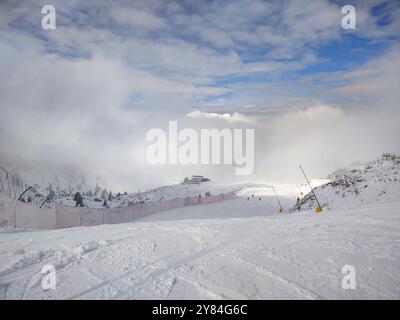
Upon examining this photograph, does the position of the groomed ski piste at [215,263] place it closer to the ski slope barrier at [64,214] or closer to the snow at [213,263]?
the snow at [213,263]

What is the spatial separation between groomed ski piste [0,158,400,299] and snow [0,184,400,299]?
0.06ft

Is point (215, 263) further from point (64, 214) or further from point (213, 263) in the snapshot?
point (64, 214)

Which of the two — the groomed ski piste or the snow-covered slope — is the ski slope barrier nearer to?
the groomed ski piste

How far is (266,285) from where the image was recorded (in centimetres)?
595

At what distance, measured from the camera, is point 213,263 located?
735cm

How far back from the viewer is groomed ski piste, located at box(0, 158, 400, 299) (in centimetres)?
577

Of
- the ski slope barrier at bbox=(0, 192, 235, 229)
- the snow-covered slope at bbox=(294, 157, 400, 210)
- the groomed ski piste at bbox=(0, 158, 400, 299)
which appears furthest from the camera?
the snow-covered slope at bbox=(294, 157, 400, 210)

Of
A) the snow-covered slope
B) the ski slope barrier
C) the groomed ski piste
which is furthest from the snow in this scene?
the snow-covered slope

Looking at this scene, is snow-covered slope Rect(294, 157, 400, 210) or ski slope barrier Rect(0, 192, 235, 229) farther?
snow-covered slope Rect(294, 157, 400, 210)

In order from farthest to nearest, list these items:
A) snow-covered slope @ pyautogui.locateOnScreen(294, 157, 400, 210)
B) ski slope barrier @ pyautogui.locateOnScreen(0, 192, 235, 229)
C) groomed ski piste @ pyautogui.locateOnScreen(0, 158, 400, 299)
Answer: snow-covered slope @ pyautogui.locateOnScreen(294, 157, 400, 210)
ski slope barrier @ pyautogui.locateOnScreen(0, 192, 235, 229)
groomed ski piste @ pyautogui.locateOnScreen(0, 158, 400, 299)

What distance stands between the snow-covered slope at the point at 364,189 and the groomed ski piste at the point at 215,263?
556 inches

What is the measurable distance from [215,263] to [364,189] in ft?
75.2

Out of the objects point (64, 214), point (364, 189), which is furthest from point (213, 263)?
point (364, 189)
